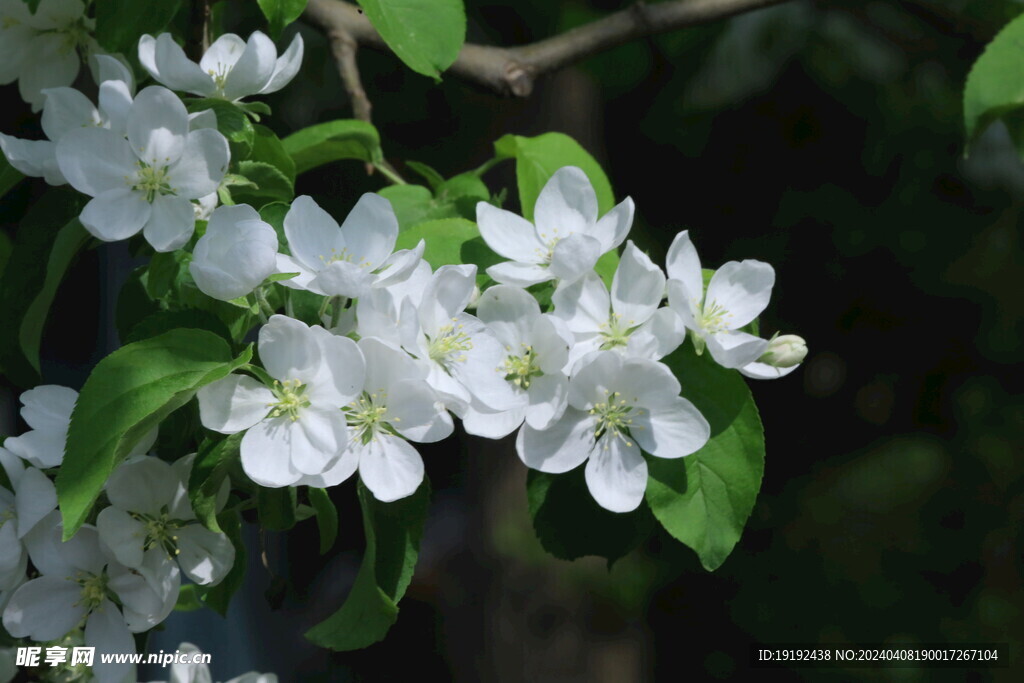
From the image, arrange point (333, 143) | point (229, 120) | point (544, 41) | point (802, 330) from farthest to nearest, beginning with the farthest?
point (802, 330)
point (544, 41)
point (333, 143)
point (229, 120)

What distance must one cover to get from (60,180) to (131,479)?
0.87ft

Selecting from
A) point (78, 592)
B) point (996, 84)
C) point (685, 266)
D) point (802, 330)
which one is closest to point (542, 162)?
point (685, 266)

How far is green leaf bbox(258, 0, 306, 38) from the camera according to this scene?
77 centimetres

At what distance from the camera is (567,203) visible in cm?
84

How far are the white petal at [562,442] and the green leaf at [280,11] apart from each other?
0.39 metres

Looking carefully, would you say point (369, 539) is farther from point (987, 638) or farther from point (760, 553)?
point (987, 638)

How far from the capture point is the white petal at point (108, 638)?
766 mm

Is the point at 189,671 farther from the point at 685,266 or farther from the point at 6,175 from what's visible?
the point at 685,266

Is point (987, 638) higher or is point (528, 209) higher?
point (528, 209)

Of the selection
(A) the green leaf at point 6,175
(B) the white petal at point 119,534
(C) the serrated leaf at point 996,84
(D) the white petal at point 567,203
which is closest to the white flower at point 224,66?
(A) the green leaf at point 6,175

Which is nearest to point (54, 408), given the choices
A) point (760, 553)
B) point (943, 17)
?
point (943, 17)

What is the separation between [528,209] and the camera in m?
0.91

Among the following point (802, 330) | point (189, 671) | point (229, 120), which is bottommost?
point (802, 330)

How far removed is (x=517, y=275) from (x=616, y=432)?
5.8 inches
